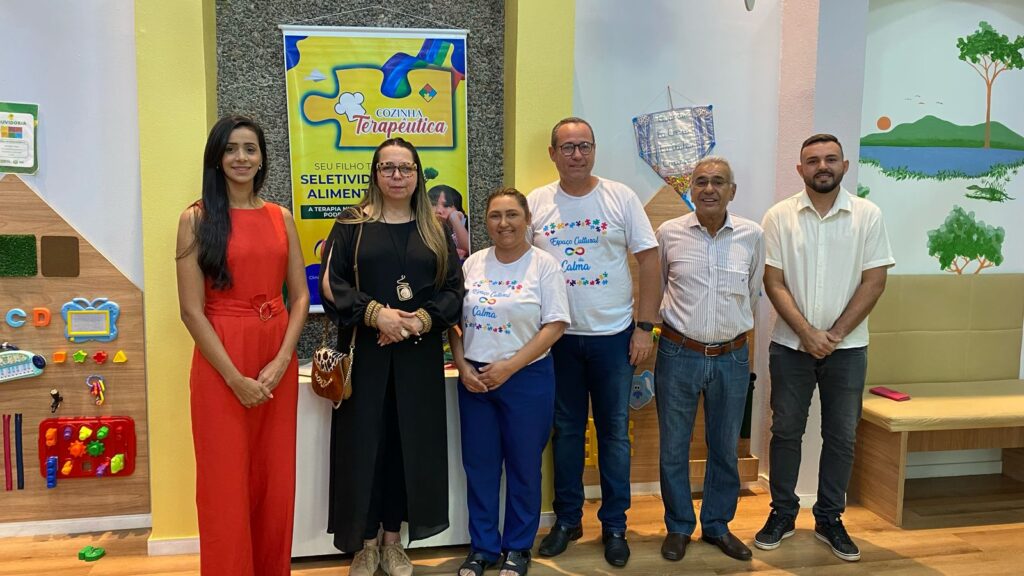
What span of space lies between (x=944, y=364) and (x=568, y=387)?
2347 mm

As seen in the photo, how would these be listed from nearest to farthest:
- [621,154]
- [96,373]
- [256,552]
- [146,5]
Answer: [256,552], [146,5], [96,373], [621,154]

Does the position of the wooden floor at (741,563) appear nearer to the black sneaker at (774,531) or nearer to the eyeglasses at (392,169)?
the black sneaker at (774,531)

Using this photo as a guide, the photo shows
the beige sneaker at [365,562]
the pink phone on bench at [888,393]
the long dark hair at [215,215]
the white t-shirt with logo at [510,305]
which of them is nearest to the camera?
the long dark hair at [215,215]

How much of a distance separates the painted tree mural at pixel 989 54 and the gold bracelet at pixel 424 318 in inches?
130

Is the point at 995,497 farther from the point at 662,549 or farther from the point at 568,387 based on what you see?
the point at 568,387

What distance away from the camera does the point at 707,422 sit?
2764 millimetres

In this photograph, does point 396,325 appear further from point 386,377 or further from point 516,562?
point 516,562

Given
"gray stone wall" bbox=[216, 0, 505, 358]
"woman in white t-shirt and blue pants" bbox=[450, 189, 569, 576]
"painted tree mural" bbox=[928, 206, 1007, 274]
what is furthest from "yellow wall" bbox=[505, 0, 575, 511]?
"painted tree mural" bbox=[928, 206, 1007, 274]

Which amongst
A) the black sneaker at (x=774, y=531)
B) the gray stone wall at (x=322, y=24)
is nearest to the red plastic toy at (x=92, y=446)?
the gray stone wall at (x=322, y=24)

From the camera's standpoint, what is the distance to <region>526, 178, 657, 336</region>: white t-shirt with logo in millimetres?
2594

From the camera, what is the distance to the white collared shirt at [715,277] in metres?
2.61

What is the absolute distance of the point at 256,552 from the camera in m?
2.32

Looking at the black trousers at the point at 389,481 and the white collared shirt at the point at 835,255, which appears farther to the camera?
the white collared shirt at the point at 835,255

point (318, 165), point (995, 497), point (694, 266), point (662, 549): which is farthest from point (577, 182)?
point (995, 497)
